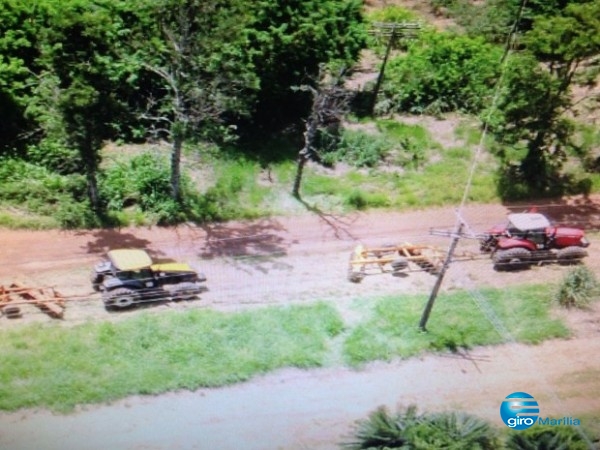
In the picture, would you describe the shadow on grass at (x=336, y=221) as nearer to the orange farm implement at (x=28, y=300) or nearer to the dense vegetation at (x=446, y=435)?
the dense vegetation at (x=446, y=435)

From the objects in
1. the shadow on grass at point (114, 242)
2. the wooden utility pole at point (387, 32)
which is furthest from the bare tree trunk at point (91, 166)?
the wooden utility pole at point (387, 32)

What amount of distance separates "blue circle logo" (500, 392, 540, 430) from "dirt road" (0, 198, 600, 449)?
0.31m

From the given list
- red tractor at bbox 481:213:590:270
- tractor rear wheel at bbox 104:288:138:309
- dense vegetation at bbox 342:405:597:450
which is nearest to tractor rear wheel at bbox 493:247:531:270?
red tractor at bbox 481:213:590:270

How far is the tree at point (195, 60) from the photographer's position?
2791 centimetres

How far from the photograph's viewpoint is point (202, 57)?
1117 inches

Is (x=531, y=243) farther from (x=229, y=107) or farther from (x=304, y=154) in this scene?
(x=229, y=107)

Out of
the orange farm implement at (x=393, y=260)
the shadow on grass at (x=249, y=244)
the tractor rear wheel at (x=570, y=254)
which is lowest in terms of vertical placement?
the shadow on grass at (x=249, y=244)

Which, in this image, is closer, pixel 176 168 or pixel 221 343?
pixel 221 343

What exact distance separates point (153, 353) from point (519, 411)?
1090 centimetres

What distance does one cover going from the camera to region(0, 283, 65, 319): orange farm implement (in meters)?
25.3


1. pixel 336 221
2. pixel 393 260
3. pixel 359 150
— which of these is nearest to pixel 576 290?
pixel 393 260

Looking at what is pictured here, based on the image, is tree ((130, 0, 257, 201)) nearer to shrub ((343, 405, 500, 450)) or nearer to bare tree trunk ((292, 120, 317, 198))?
bare tree trunk ((292, 120, 317, 198))

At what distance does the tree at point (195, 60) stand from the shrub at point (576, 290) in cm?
1284

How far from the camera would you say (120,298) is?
25.8 m
